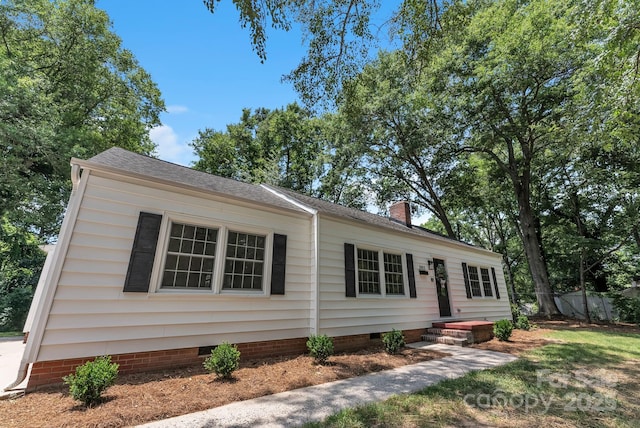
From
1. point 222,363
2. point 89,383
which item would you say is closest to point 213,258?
point 222,363

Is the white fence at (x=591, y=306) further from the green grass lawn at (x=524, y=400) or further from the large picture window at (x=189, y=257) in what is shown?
the large picture window at (x=189, y=257)

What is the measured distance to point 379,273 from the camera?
8094mm

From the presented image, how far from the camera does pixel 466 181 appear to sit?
19.0 metres

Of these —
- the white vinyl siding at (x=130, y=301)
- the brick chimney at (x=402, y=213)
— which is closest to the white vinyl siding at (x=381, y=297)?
the white vinyl siding at (x=130, y=301)

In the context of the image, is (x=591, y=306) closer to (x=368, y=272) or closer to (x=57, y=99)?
(x=368, y=272)

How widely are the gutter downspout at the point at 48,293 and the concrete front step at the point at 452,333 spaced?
356 inches

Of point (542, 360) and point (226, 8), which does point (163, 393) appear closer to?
point (226, 8)

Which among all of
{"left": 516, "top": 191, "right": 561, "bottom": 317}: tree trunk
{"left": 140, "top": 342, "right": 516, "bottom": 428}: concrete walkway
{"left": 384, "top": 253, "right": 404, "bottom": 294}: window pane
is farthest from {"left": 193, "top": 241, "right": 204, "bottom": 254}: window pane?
{"left": 516, "top": 191, "right": 561, "bottom": 317}: tree trunk

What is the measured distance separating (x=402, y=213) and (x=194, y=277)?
944 centimetres

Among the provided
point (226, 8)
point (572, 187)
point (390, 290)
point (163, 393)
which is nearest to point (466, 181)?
point (572, 187)

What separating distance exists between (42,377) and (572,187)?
2389cm

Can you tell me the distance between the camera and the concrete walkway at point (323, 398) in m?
3.04

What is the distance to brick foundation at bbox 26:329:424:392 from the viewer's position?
149 inches

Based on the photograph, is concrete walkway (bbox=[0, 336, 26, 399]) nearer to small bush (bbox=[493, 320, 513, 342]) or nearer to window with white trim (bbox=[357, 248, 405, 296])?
window with white trim (bbox=[357, 248, 405, 296])
